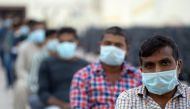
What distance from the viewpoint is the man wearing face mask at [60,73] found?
602 cm

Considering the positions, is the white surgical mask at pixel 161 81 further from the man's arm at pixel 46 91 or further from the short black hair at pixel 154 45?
A: the man's arm at pixel 46 91

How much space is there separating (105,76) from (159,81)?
4.63 feet

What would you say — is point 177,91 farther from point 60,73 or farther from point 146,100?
point 60,73

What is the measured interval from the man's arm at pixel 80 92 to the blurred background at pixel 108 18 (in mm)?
999

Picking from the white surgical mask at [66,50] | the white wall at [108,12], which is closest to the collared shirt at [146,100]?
the white surgical mask at [66,50]

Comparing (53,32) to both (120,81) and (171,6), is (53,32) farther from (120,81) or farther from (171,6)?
(171,6)

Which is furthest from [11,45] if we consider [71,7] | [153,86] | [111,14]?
[71,7]

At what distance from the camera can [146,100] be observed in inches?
126

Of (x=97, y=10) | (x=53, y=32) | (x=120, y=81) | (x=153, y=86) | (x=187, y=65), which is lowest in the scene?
(x=97, y=10)

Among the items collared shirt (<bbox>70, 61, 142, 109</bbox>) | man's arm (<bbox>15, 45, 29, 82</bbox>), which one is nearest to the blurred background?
collared shirt (<bbox>70, 61, 142, 109</bbox>)

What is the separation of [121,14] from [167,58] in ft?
72.4

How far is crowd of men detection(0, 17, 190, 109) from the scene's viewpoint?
3.17 m

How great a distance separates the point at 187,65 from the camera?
8.16m

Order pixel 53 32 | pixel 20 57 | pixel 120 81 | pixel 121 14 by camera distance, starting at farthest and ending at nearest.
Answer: pixel 121 14
pixel 20 57
pixel 53 32
pixel 120 81
